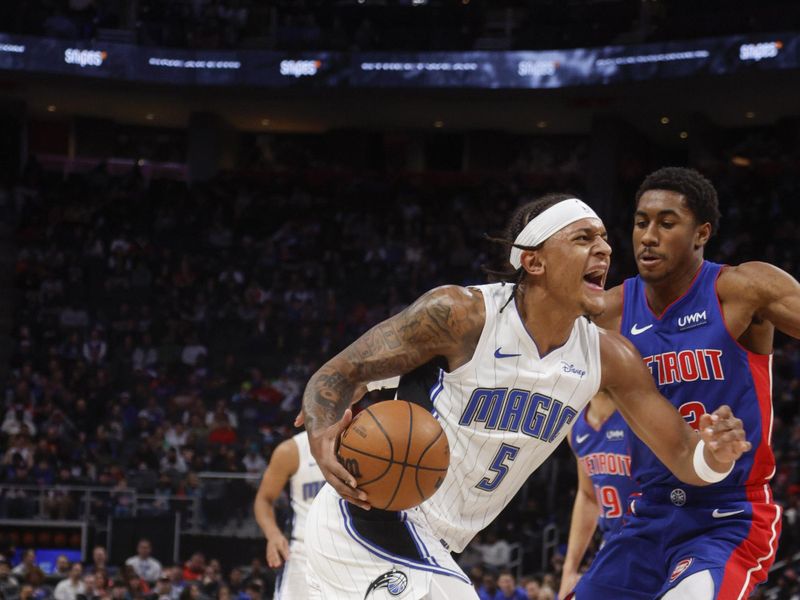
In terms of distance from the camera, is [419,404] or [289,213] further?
[289,213]

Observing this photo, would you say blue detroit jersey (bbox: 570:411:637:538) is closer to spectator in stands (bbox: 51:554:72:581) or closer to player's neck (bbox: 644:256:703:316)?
player's neck (bbox: 644:256:703:316)

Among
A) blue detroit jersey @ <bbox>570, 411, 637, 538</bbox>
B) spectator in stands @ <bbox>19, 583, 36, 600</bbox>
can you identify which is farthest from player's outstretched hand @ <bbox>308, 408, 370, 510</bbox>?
spectator in stands @ <bbox>19, 583, 36, 600</bbox>

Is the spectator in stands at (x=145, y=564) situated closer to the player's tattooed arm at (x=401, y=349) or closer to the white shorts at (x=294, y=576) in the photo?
the white shorts at (x=294, y=576)

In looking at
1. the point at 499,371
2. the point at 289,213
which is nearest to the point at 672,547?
the point at 499,371

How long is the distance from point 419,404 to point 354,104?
60.8ft

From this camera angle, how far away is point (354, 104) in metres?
21.8

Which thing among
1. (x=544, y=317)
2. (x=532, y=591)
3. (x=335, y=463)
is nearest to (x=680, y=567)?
(x=544, y=317)

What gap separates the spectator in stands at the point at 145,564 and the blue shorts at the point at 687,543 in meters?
8.04

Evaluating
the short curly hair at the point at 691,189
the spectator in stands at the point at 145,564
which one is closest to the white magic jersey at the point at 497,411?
the short curly hair at the point at 691,189

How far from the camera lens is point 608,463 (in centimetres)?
603

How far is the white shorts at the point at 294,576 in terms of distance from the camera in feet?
23.0

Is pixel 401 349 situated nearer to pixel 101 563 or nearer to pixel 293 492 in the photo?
pixel 293 492

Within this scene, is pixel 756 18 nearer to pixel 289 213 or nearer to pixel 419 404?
pixel 289 213

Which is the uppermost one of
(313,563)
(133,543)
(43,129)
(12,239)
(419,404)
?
(43,129)
